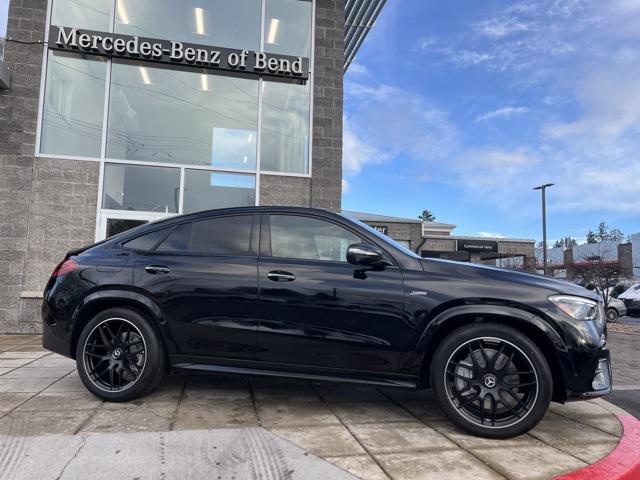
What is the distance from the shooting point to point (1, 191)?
7.87 m

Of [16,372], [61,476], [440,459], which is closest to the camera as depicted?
[61,476]

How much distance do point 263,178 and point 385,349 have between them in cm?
601

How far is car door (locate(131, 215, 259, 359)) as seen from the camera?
3582 millimetres

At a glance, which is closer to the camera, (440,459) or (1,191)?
(440,459)

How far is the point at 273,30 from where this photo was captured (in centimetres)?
927

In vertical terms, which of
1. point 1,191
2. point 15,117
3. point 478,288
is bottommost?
point 478,288

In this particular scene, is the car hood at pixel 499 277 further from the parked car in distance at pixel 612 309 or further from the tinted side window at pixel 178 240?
the parked car in distance at pixel 612 309

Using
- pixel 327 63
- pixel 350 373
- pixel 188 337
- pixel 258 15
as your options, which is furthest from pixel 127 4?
pixel 350 373

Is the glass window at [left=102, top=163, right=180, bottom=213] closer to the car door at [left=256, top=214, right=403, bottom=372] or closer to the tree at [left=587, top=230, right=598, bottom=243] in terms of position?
the car door at [left=256, top=214, right=403, bottom=372]

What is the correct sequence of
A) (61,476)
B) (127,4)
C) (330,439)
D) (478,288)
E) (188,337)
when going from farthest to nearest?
(127,4) → (188,337) → (478,288) → (330,439) → (61,476)

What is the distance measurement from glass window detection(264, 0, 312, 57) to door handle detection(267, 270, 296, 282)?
6.86 m

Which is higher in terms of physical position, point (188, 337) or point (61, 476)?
point (188, 337)

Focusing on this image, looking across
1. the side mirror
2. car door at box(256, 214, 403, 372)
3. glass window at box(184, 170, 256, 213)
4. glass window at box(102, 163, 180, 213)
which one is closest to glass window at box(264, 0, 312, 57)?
glass window at box(184, 170, 256, 213)

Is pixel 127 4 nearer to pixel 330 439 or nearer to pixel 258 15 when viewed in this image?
pixel 258 15
